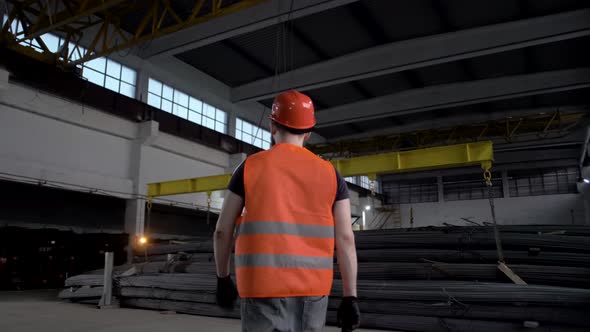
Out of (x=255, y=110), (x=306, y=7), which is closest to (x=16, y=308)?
(x=306, y=7)

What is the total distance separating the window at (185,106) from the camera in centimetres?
1593

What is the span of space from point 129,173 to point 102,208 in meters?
2.29

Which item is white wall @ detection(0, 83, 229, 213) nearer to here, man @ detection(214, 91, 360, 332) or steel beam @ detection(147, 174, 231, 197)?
steel beam @ detection(147, 174, 231, 197)

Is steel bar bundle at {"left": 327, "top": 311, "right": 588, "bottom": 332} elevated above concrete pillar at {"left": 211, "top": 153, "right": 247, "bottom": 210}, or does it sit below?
below

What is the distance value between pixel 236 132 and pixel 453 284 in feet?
49.7

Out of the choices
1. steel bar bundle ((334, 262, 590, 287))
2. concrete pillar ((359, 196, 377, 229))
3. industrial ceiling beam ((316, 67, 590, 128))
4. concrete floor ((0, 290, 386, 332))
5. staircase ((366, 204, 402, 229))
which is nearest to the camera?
steel bar bundle ((334, 262, 590, 287))

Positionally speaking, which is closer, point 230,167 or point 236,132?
point 230,167

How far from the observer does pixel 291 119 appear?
1.81m

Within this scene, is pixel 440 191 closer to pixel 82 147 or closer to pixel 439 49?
pixel 439 49

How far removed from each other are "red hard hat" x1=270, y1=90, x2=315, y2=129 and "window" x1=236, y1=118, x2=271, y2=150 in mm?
17877

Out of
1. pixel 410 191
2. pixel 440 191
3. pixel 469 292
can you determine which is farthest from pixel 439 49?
pixel 410 191

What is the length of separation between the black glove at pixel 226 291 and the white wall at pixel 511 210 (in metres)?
26.5

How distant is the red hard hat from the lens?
5.94ft

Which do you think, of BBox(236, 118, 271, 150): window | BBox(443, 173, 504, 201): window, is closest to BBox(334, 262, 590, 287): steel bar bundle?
BBox(236, 118, 271, 150): window
